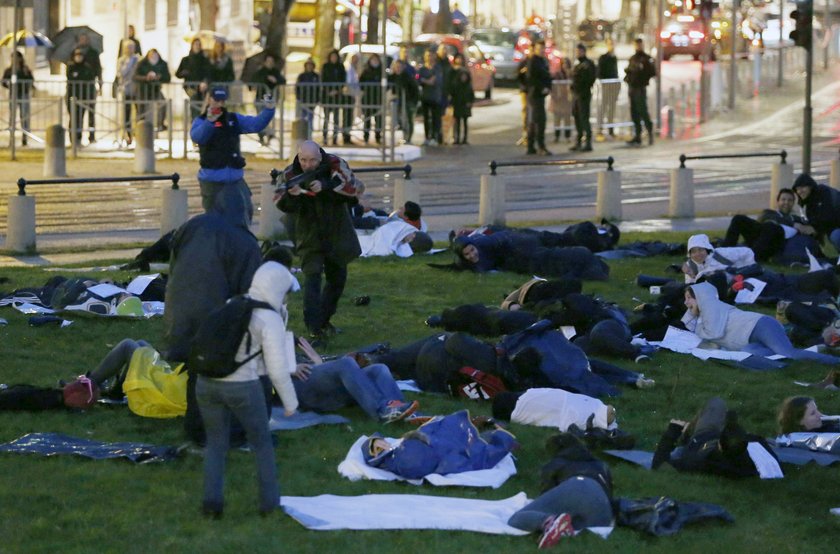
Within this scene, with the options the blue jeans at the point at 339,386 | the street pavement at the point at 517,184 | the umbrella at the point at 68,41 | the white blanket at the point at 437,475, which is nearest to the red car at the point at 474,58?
the street pavement at the point at 517,184

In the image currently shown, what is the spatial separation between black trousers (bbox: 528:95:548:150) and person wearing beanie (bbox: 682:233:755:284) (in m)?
16.6

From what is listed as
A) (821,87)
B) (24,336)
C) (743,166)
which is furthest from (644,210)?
(821,87)

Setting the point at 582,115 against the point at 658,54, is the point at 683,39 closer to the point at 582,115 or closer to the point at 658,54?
the point at 658,54

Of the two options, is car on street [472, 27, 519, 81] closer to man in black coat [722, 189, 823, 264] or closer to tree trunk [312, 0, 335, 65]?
tree trunk [312, 0, 335, 65]

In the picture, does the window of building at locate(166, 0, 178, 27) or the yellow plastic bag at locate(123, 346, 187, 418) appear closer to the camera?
the yellow plastic bag at locate(123, 346, 187, 418)

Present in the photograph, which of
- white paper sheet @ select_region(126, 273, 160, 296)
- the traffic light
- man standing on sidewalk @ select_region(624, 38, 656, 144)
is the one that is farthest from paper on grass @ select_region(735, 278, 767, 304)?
man standing on sidewalk @ select_region(624, 38, 656, 144)

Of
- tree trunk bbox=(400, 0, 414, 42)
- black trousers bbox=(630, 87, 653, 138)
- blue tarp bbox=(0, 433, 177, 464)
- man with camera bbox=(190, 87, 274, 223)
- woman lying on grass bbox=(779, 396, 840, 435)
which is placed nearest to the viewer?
blue tarp bbox=(0, 433, 177, 464)

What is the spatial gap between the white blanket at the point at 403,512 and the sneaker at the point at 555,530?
0.49 ft

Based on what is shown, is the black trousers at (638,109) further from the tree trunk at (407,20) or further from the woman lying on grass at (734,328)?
the woman lying on grass at (734,328)

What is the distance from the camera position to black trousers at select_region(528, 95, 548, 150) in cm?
3320

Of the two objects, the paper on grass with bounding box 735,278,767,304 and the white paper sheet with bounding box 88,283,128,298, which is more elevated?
the white paper sheet with bounding box 88,283,128,298

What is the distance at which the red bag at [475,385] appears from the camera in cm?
1146

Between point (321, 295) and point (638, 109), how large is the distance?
23.4m

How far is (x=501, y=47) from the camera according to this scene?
2040 inches
